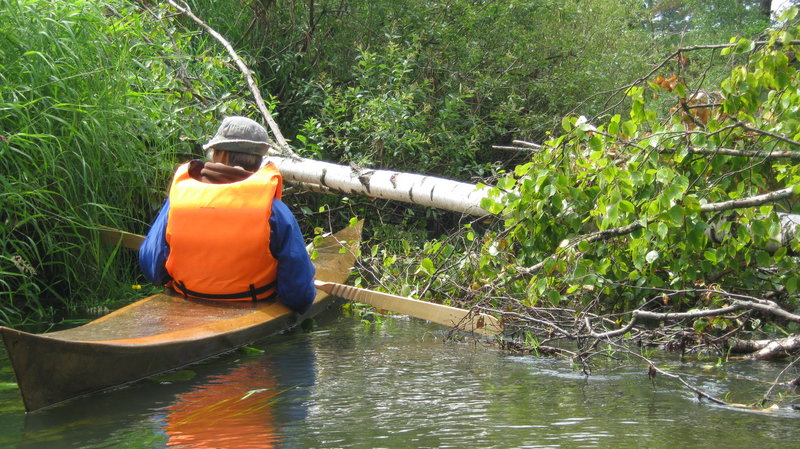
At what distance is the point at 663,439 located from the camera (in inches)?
117

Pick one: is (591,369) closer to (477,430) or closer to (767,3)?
(477,430)

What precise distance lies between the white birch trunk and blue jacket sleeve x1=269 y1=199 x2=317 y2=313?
4.12 feet

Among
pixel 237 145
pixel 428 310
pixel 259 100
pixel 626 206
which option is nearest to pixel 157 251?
pixel 237 145

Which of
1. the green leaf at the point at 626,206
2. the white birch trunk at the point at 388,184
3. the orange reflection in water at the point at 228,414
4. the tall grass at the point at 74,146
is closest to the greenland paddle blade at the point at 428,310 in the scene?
the white birch trunk at the point at 388,184

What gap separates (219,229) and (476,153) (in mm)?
4981

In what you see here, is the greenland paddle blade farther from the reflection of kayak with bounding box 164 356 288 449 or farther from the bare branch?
the bare branch

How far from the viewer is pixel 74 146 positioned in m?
5.51

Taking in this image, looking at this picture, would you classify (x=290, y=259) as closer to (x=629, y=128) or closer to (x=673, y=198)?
(x=629, y=128)

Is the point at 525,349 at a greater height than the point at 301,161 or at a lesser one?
lesser

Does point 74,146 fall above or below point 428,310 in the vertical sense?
above

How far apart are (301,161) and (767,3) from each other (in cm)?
1714

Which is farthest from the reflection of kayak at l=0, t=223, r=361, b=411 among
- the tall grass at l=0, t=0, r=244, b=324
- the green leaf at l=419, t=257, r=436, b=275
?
the tall grass at l=0, t=0, r=244, b=324

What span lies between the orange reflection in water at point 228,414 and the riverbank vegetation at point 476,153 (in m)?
1.55

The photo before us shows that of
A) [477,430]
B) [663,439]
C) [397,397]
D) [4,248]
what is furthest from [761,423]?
[4,248]
